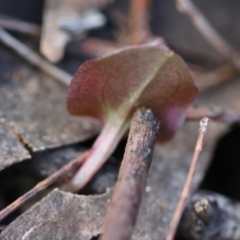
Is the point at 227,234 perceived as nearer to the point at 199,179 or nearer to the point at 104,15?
the point at 199,179

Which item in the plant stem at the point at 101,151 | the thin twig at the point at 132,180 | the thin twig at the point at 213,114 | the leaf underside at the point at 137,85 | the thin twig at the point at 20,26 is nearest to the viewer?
the thin twig at the point at 132,180

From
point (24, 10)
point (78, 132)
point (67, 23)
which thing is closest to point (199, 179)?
point (78, 132)

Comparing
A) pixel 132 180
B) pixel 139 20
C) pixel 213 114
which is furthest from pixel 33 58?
pixel 132 180

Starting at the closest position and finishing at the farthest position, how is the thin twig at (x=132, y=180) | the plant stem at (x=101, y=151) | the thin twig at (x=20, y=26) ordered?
1. the thin twig at (x=132, y=180)
2. the plant stem at (x=101, y=151)
3. the thin twig at (x=20, y=26)

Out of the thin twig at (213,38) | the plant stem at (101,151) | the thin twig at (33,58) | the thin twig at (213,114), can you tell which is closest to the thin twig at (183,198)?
the plant stem at (101,151)

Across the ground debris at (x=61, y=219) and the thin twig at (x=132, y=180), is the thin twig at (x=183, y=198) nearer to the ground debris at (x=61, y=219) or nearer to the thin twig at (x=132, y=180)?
Answer: the thin twig at (x=132, y=180)

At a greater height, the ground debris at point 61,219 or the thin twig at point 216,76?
the thin twig at point 216,76

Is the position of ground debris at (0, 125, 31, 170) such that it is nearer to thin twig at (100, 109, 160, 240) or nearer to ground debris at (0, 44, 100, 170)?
ground debris at (0, 44, 100, 170)
